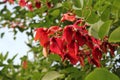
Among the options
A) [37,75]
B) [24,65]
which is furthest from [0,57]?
[37,75]

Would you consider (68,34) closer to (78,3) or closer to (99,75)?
(78,3)

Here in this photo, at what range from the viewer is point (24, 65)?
2977mm

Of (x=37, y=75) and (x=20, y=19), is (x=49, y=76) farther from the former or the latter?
(x=20, y=19)

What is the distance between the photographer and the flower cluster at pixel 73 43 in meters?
1.08

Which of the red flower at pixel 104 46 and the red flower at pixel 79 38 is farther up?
Answer: the red flower at pixel 79 38

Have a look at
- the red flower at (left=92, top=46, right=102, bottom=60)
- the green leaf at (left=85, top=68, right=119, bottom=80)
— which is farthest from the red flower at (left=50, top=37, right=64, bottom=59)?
the green leaf at (left=85, top=68, right=119, bottom=80)

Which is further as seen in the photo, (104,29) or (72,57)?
(72,57)

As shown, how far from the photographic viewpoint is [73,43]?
3.55ft

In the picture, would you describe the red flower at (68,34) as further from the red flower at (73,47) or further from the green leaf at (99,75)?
the green leaf at (99,75)

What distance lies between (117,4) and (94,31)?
14cm

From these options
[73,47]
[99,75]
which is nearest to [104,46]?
[73,47]

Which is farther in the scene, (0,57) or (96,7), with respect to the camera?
(0,57)

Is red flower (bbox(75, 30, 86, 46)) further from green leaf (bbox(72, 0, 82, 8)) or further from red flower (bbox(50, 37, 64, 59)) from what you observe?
green leaf (bbox(72, 0, 82, 8))

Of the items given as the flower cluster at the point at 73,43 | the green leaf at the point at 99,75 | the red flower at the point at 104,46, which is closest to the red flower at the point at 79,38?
the flower cluster at the point at 73,43
